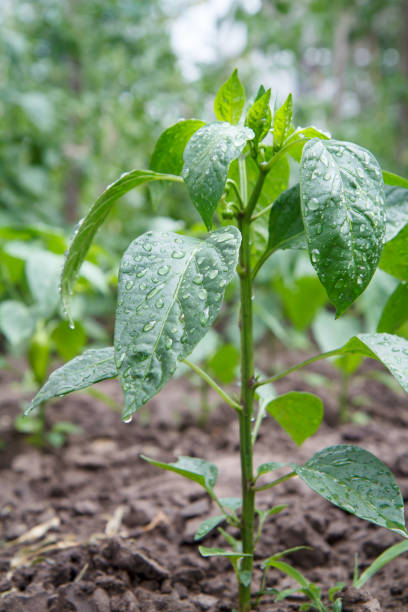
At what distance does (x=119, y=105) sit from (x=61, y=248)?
150 cm

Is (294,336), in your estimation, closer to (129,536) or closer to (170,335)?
(129,536)

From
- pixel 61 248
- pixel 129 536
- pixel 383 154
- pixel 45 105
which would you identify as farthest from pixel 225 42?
pixel 129 536

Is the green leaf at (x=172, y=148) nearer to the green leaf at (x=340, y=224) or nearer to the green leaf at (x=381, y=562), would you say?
the green leaf at (x=340, y=224)

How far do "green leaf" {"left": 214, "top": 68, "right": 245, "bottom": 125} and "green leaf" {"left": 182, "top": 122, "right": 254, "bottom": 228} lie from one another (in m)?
0.15

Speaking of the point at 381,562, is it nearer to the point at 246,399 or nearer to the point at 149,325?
the point at 246,399

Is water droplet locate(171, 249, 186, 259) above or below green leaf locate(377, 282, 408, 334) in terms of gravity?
above

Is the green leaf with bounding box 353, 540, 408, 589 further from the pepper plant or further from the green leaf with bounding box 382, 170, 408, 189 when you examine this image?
the green leaf with bounding box 382, 170, 408, 189

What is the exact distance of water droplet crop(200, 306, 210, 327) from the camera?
0.48m

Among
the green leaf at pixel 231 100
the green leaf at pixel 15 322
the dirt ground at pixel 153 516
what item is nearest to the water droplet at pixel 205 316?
the green leaf at pixel 231 100

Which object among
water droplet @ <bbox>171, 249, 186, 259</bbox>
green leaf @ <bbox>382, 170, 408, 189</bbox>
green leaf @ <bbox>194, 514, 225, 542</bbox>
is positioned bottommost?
green leaf @ <bbox>194, 514, 225, 542</bbox>

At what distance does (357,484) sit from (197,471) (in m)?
0.23

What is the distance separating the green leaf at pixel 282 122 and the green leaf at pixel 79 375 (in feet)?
1.12

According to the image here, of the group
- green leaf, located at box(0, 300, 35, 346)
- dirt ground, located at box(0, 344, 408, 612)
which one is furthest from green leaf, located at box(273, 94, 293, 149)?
green leaf, located at box(0, 300, 35, 346)

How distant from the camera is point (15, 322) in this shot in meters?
1.26
